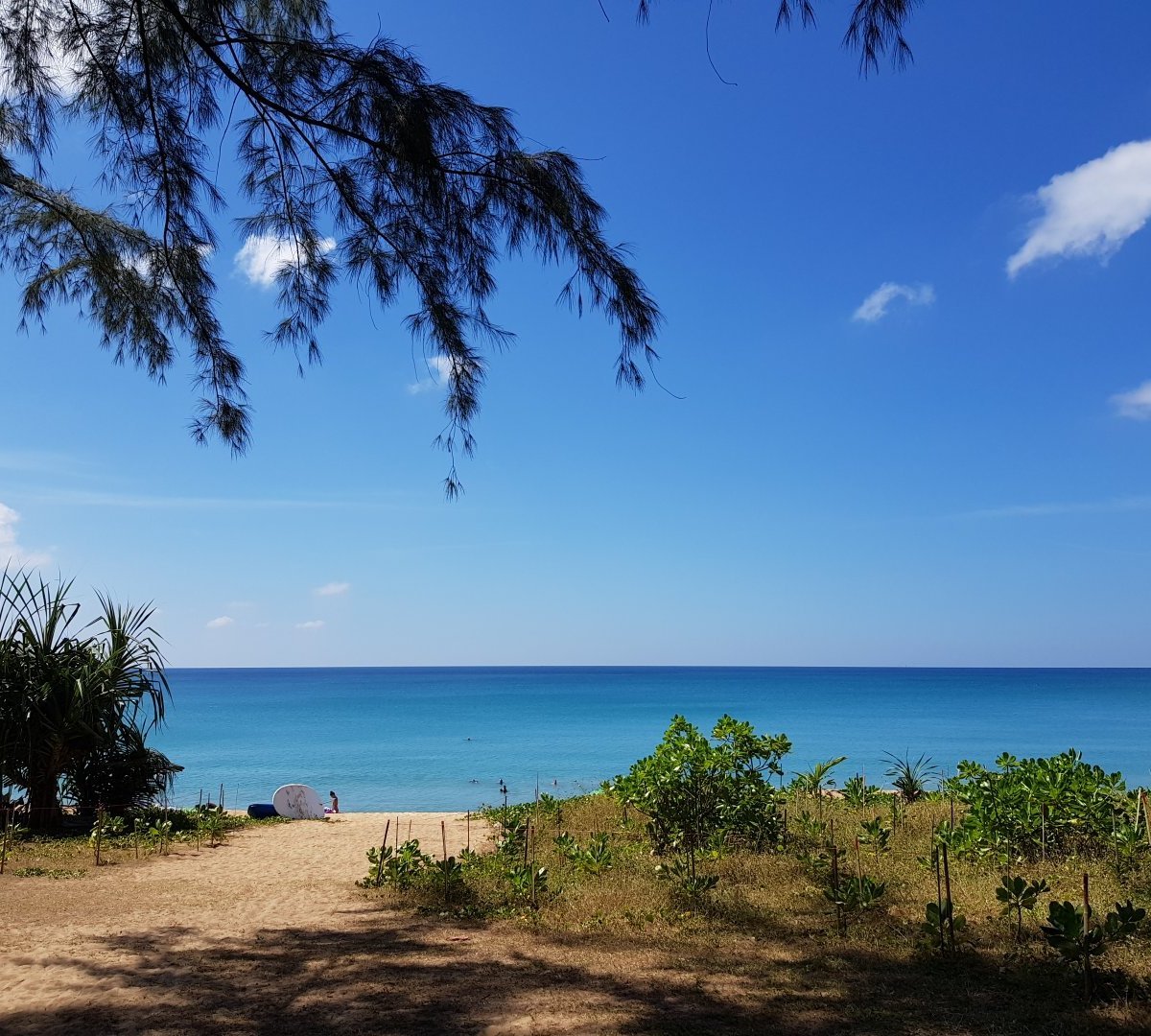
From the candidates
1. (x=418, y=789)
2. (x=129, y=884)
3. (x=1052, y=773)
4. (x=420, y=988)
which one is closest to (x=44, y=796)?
(x=129, y=884)

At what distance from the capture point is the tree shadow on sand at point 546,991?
4117mm

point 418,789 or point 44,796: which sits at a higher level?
point 44,796

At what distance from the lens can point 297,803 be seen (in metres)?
14.5

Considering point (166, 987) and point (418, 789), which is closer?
point (166, 987)

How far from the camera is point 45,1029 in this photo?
436cm

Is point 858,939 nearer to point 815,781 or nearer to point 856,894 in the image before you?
point 856,894

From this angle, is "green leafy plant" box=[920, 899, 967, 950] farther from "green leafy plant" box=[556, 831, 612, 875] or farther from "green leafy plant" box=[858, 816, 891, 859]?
"green leafy plant" box=[556, 831, 612, 875]

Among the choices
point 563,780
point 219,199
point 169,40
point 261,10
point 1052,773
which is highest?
point 261,10

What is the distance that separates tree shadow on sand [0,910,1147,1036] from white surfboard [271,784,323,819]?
8781mm

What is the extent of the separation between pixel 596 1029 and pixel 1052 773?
5.28 meters

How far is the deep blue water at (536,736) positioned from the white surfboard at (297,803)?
8466mm

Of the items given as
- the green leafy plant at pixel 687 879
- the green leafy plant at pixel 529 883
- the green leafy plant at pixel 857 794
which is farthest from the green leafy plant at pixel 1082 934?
the green leafy plant at pixel 857 794

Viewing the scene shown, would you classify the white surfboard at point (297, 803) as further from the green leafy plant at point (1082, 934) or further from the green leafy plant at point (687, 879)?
the green leafy plant at point (1082, 934)

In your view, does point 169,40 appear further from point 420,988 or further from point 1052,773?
point 1052,773
